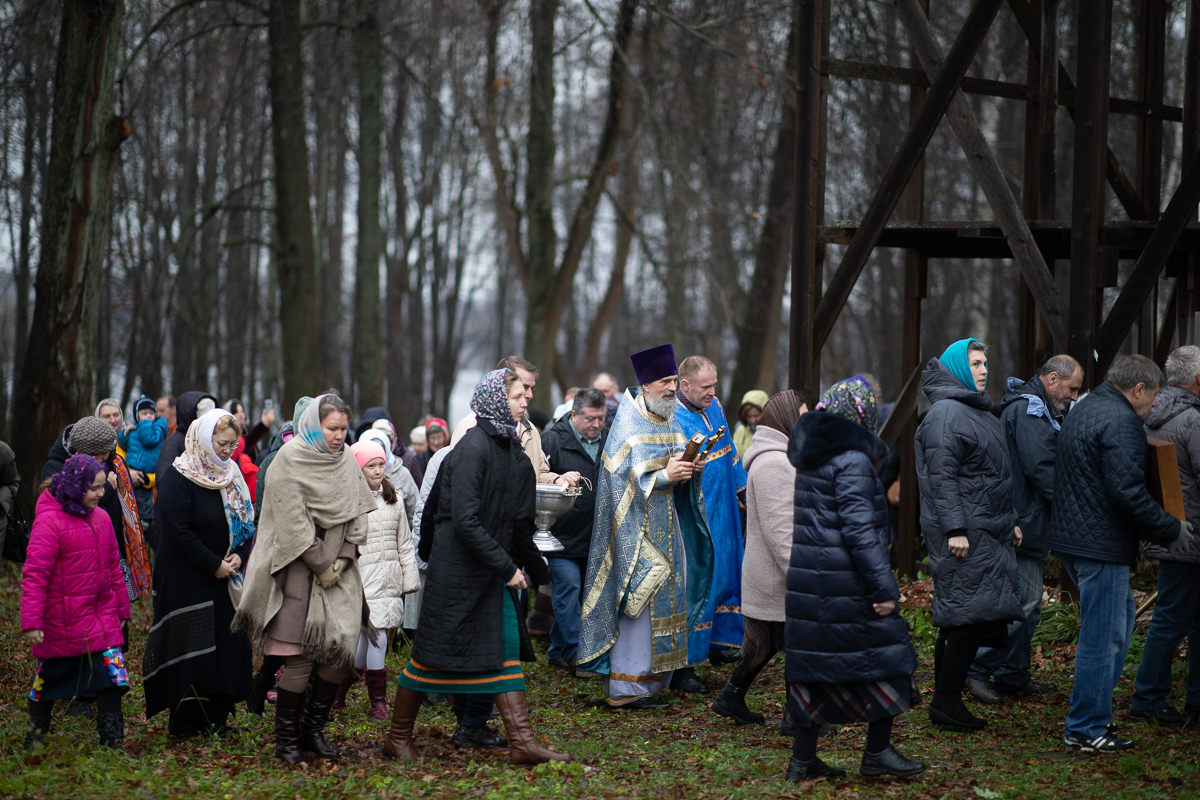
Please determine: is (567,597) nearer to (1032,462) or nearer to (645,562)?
(645,562)

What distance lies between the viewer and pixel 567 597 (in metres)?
7.91

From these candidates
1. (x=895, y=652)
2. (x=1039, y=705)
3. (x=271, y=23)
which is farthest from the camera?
(x=271, y=23)

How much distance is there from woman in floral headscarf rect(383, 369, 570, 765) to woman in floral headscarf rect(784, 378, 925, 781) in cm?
127

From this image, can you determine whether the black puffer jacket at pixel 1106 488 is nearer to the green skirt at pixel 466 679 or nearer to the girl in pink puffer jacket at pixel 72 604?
the green skirt at pixel 466 679

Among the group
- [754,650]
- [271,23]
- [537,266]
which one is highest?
[271,23]

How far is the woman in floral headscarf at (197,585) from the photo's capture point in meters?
5.72

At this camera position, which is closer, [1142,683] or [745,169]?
[1142,683]

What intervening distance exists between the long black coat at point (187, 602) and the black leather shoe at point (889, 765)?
3190 mm

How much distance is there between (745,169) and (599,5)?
11472 mm

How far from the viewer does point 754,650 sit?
19.9 feet

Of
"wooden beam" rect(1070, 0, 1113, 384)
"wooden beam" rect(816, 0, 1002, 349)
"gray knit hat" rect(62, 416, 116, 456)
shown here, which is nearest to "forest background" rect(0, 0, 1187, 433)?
"wooden beam" rect(816, 0, 1002, 349)

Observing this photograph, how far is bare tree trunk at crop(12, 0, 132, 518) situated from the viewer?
10578 mm

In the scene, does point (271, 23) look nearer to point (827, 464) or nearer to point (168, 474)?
point (168, 474)

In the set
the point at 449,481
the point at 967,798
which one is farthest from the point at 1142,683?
the point at 449,481
